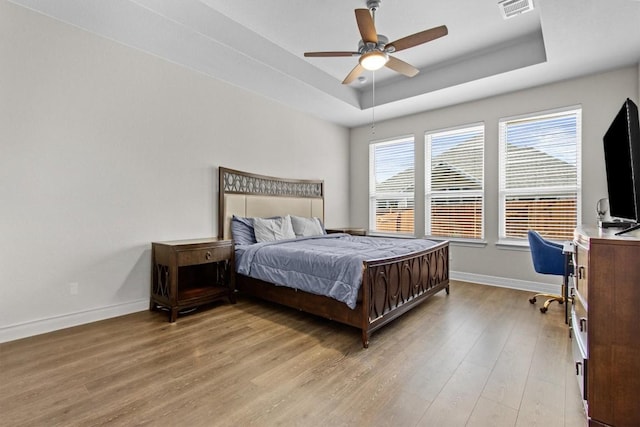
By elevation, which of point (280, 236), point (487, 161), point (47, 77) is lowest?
point (280, 236)

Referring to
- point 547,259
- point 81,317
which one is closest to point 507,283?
point 547,259

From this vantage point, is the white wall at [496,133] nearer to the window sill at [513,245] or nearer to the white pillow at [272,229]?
the window sill at [513,245]

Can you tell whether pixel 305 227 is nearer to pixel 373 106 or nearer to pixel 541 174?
pixel 373 106

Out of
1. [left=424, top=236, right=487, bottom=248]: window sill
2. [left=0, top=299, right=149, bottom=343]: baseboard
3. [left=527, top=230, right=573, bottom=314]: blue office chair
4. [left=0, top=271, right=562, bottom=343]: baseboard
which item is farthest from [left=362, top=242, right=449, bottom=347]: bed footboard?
[left=0, top=299, right=149, bottom=343]: baseboard

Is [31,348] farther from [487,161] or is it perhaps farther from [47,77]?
[487,161]

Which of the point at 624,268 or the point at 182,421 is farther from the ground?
the point at 624,268

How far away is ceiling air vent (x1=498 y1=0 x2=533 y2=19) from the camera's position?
9.02ft

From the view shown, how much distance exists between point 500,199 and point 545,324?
Result: 82.5 inches

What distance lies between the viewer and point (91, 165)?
2.99 meters

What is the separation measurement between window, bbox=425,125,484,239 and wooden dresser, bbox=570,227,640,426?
3.41 metres

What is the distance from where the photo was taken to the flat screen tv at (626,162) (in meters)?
1.64

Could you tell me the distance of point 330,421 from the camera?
5.22 ft

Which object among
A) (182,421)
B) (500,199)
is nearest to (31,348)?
(182,421)

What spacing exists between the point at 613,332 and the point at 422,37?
2.44 m
